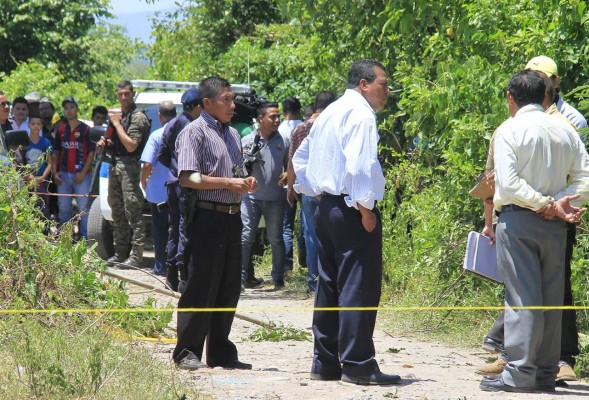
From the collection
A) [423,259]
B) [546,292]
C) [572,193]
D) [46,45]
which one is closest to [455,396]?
[546,292]

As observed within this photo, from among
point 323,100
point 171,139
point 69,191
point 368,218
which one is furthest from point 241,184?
point 69,191

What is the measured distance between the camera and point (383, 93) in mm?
7453

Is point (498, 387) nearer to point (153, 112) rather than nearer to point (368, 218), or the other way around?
point (368, 218)

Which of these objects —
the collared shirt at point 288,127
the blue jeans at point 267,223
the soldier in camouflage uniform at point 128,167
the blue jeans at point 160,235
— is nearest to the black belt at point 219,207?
the blue jeans at point 267,223

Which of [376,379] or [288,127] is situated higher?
[288,127]

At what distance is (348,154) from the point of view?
7129mm

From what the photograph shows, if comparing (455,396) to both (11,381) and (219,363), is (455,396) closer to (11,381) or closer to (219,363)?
(219,363)

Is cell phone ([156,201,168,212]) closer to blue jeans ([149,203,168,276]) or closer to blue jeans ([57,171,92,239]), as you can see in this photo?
blue jeans ([149,203,168,276])

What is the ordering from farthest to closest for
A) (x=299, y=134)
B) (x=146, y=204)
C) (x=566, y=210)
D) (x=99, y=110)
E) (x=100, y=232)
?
(x=99, y=110) → (x=100, y=232) → (x=146, y=204) → (x=299, y=134) → (x=566, y=210)

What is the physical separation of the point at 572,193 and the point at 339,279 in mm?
1532

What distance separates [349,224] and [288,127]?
5.59 metres

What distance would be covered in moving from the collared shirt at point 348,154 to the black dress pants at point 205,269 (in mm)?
704

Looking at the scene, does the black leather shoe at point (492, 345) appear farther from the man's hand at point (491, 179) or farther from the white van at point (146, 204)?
the white van at point (146, 204)

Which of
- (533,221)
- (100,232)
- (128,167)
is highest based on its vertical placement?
(128,167)
